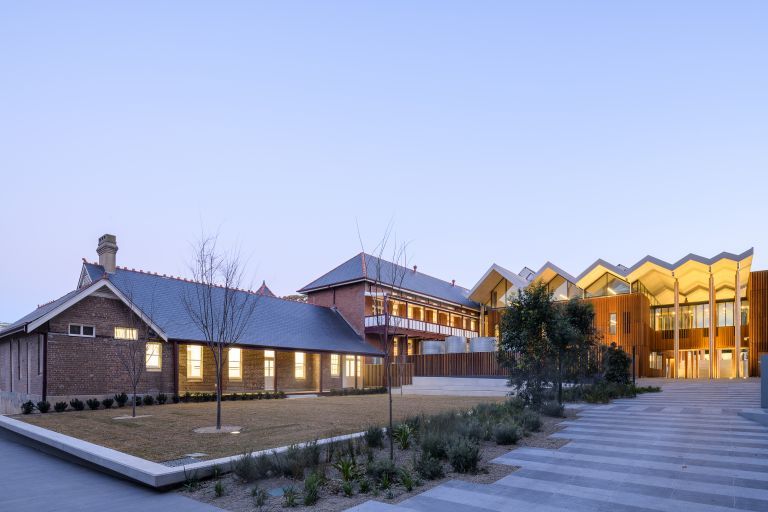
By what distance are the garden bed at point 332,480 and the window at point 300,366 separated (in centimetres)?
2174

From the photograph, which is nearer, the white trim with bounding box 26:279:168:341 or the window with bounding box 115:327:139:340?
the white trim with bounding box 26:279:168:341

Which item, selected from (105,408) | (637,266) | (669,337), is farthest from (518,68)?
(669,337)

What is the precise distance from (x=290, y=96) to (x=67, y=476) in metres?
16.1

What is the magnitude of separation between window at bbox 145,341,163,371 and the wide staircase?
14.9 m

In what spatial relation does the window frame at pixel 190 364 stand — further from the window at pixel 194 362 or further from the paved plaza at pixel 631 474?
the paved plaza at pixel 631 474

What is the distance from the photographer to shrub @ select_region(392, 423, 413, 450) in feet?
33.1

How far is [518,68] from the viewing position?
61.3ft

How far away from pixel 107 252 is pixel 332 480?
20.2 metres

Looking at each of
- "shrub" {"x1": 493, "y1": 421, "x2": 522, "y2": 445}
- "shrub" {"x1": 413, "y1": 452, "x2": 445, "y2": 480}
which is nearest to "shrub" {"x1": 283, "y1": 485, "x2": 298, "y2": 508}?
"shrub" {"x1": 413, "y1": 452, "x2": 445, "y2": 480}

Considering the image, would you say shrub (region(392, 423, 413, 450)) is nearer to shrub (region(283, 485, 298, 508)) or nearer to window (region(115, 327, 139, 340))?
shrub (region(283, 485, 298, 508))

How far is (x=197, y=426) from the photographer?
13.8 metres

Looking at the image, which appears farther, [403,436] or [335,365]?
[335,365]

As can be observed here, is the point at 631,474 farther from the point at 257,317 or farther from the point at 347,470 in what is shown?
the point at 257,317

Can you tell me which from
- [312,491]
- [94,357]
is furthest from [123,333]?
[312,491]
